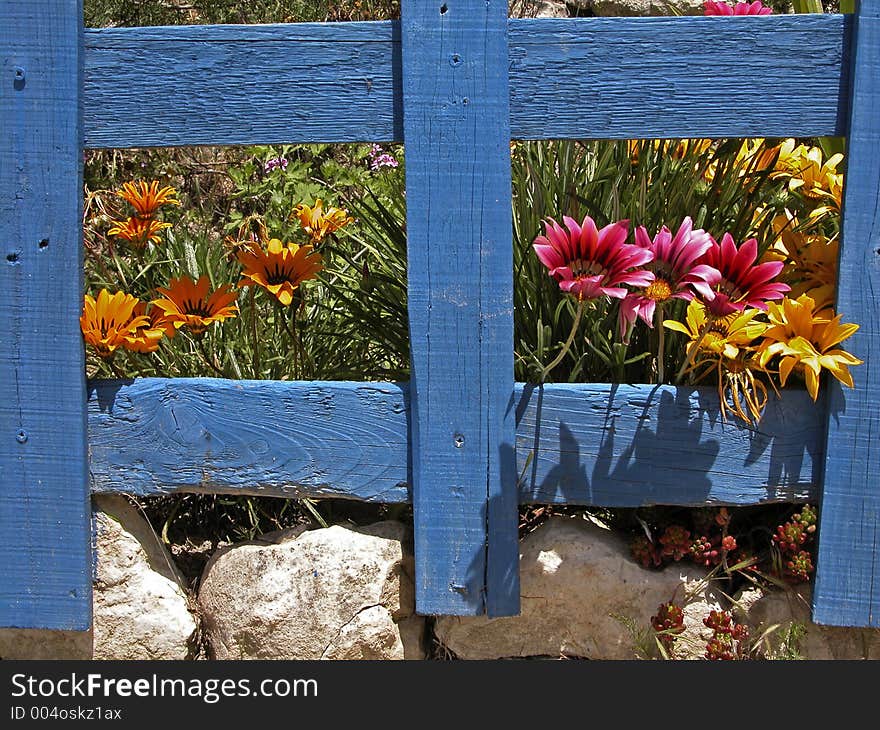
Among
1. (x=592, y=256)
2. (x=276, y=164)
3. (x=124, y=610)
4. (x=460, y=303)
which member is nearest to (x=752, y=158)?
(x=592, y=256)

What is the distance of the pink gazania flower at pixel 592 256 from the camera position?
1.86 m

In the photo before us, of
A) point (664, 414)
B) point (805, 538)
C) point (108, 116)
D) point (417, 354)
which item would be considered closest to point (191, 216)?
point (108, 116)

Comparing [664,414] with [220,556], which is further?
[220,556]

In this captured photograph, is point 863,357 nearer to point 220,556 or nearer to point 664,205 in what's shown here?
point 664,205

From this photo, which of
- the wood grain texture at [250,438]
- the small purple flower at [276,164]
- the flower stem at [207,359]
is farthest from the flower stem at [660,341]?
the small purple flower at [276,164]

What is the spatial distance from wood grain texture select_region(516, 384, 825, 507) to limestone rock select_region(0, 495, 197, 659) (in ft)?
2.86

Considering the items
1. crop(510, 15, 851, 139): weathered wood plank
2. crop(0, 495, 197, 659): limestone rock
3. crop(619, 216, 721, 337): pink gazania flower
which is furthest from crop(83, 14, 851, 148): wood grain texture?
crop(0, 495, 197, 659): limestone rock

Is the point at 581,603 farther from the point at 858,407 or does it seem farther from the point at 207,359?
the point at 207,359

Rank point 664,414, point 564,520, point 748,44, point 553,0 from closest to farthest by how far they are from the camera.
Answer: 1. point 748,44
2. point 664,414
3. point 564,520
4. point 553,0

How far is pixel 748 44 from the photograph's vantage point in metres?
1.94

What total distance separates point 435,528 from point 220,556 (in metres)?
0.53

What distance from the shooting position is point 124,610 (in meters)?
2.30

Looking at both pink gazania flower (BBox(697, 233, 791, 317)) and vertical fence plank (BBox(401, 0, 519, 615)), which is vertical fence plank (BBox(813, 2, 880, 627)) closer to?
pink gazania flower (BBox(697, 233, 791, 317))

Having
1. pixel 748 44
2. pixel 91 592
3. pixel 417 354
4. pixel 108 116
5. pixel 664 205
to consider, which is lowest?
pixel 91 592
